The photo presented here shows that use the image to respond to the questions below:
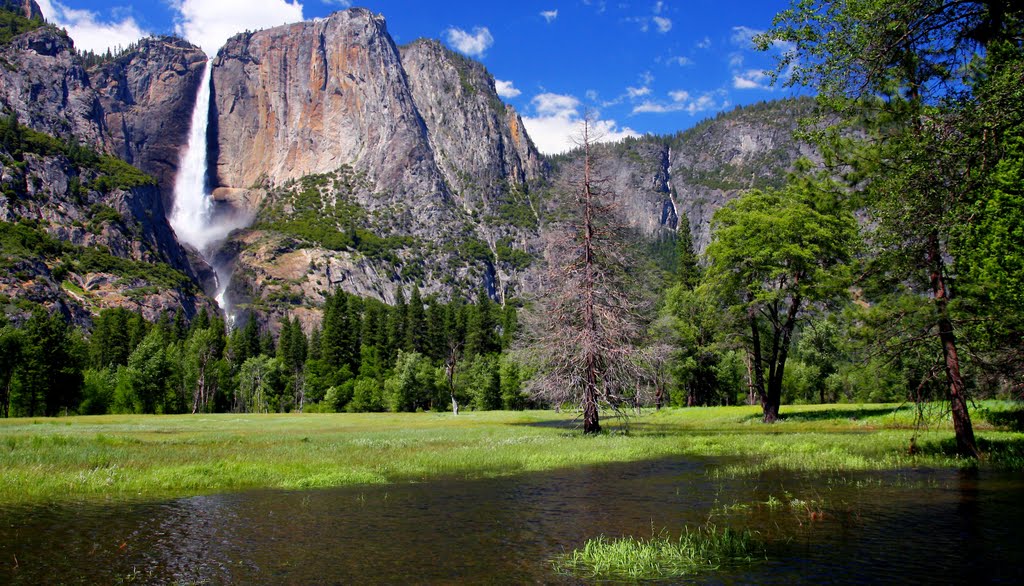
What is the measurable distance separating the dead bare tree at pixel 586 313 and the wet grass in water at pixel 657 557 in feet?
Answer: 62.5

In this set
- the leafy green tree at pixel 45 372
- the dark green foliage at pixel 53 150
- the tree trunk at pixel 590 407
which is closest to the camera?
the tree trunk at pixel 590 407

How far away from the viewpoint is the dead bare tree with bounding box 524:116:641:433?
3117 cm

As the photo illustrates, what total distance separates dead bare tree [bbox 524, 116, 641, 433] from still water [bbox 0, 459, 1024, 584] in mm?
11963

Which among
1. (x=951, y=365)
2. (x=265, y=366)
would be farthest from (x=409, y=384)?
(x=951, y=365)

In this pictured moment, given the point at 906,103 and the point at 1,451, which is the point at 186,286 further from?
the point at 906,103

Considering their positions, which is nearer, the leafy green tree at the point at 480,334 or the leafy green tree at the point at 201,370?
the leafy green tree at the point at 201,370

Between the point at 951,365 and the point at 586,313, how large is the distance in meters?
15.8

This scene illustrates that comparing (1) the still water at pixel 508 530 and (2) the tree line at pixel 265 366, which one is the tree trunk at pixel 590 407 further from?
(2) the tree line at pixel 265 366

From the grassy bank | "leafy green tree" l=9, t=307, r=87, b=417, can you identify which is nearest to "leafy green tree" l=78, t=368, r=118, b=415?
"leafy green tree" l=9, t=307, r=87, b=417

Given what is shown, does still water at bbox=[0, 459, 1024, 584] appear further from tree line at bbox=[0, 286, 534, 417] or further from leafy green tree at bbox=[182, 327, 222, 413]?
leafy green tree at bbox=[182, 327, 222, 413]

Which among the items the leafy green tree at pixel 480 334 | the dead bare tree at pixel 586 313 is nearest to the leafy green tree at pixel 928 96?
the dead bare tree at pixel 586 313

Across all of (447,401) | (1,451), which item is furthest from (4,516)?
(447,401)

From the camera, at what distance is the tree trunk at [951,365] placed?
20.2 meters

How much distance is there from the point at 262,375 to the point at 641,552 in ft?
335
